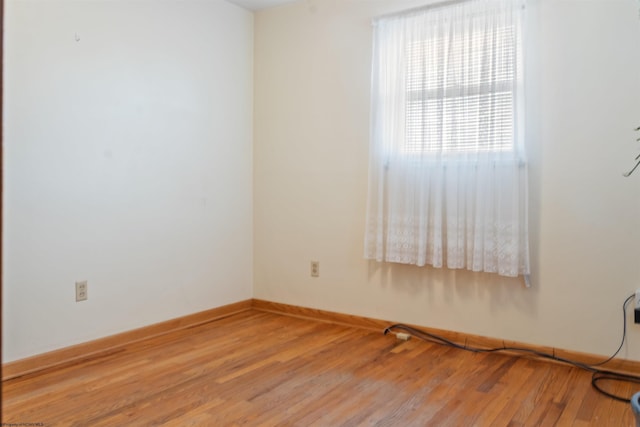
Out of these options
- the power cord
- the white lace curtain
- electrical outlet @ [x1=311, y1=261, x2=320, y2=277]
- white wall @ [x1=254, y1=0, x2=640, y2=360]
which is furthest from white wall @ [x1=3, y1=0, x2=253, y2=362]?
the power cord

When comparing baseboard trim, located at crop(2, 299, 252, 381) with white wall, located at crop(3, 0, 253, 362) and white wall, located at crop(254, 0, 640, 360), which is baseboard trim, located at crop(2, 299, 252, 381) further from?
white wall, located at crop(254, 0, 640, 360)

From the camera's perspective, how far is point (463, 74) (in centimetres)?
289

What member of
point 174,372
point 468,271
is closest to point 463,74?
point 468,271

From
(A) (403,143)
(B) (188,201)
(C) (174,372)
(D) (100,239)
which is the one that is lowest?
(C) (174,372)

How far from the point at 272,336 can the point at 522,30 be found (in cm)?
233

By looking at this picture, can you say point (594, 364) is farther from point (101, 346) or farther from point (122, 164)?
point (122, 164)

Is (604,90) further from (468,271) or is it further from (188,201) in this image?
(188,201)

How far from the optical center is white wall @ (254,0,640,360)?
2539 mm

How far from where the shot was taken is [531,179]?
9.05 ft

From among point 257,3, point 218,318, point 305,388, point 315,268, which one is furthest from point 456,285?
point 257,3

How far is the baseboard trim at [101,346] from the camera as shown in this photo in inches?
97.0

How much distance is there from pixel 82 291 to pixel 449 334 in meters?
2.16

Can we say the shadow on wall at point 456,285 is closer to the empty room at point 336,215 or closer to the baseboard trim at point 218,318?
the empty room at point 336,215

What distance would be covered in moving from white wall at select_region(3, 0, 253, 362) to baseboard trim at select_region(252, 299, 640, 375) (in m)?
0.35
